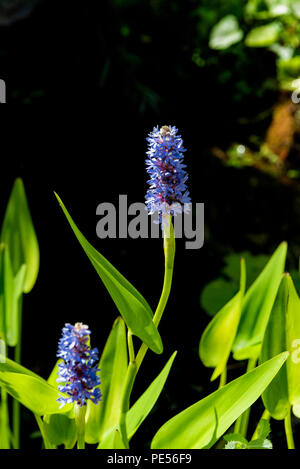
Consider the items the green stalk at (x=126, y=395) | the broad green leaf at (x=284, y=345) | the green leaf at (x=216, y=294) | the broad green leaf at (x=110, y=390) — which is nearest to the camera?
the green stalk at (x=126, y=395)

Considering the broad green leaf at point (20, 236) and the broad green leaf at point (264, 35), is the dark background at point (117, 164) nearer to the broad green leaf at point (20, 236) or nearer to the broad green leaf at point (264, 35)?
the broad green leaf at point (264, 35)

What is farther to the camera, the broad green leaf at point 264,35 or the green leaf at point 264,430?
the broad green leaf at point 264,35

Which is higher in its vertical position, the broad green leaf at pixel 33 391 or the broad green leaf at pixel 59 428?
the broad green leaf at pixel 33 391

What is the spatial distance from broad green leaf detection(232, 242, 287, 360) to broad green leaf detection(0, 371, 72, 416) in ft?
1.47

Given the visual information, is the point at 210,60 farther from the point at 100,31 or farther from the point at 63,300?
the point at 63,300

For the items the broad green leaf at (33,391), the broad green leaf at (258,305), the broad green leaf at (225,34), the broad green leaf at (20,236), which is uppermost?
the broad green leaf at (225,34)

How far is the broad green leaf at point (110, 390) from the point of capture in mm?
1155

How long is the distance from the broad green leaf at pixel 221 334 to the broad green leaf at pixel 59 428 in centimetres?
32

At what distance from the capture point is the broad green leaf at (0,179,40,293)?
143cm

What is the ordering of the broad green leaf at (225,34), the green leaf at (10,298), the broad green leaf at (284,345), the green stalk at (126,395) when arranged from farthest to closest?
1. the broad green leaf at (225,34)
2. the green leaf at (10,298)
3. the broad green leaf at (284,345)
4. the green stalk at (126,395)

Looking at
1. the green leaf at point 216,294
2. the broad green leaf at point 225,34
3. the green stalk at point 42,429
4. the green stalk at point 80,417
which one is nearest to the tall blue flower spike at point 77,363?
the green stalk at point 80,417

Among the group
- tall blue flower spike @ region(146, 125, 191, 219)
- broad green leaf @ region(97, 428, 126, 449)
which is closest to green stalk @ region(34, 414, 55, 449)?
broad green leaf @ region(97, 428, 126, 449)

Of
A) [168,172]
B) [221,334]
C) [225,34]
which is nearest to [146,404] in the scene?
[221,334]

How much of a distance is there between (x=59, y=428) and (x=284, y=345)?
0.46 meters
